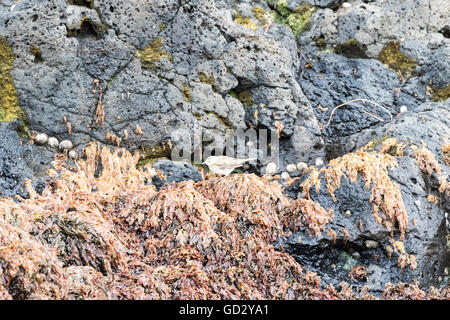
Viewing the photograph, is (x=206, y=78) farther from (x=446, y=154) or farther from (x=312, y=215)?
(x=446, y=154)

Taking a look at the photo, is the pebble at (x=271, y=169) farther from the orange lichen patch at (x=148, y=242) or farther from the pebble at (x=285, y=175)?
the orange lichen patch at (x=148, y=242)

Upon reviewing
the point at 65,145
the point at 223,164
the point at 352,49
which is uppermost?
the point at 352,49

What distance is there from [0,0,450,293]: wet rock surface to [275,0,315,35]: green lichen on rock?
71mm

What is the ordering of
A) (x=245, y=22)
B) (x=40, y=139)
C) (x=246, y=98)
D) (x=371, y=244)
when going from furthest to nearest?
(x=245, y=22) → (x=246, y=98) → (x=40, y=139) → (x=371, y=244)

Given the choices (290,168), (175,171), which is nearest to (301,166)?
(290,168)

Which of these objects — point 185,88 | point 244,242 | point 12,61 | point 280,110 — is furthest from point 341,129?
point 12,61

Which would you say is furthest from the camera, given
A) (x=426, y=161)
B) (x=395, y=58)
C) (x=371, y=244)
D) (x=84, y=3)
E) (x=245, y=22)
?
(x=395, y=58)

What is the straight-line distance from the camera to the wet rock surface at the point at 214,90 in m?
4.56

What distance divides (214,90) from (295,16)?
1611 mm

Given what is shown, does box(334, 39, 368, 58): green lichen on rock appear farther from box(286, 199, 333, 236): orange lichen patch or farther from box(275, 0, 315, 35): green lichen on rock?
box(286, 199, 333, 236): orange lichen patch

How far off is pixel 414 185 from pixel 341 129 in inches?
56.8

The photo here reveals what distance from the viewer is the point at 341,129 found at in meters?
5.70

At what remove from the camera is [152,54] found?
5227 mm

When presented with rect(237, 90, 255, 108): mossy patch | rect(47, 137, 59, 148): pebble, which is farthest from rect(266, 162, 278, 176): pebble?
A: rect(47, 137, 59, 148): pebble
